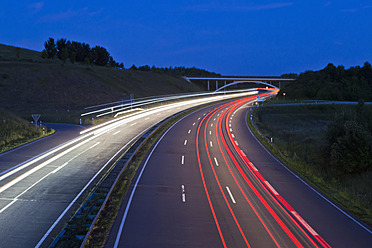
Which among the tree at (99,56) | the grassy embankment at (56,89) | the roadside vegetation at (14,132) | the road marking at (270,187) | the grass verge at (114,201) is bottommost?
the road marking at (270,187)

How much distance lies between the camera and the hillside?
50203mm

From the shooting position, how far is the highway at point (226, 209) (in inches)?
425

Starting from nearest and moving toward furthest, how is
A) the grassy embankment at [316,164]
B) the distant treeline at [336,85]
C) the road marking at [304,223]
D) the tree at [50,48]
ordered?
1. the road marking at [304,223]
2. the grassy embankment at [316,164]
3. the distant treeline at [336,85]
4. the tree at [50,48]

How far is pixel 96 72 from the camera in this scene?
8031 cm

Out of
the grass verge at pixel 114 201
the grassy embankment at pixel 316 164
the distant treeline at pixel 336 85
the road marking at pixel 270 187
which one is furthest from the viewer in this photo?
the distant treeline at pixel 336 85

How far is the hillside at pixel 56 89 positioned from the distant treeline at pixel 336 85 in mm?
46264

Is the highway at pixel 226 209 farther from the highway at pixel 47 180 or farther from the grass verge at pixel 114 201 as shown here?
the highway at pixel 47 180

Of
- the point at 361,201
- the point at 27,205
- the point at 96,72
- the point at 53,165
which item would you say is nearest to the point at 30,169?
the point at 53,165

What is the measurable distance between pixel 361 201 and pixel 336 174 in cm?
698

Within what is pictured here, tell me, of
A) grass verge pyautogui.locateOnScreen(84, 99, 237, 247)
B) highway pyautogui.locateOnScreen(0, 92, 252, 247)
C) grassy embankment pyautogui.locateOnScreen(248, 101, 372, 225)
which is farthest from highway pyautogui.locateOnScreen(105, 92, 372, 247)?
highway pyautogui.locateOnScreen(0, 92, 252, 247)

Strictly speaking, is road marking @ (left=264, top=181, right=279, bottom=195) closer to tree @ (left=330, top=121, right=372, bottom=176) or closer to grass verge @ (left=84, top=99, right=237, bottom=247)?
tree @ (left=330, top=121, right=372, bottom=176)

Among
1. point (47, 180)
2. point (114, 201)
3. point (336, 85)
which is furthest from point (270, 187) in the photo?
point (336, 85)

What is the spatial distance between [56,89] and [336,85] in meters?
76.2

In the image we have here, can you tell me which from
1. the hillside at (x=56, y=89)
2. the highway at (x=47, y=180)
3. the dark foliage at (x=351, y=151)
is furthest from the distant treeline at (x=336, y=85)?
the highway at (x=47, y=180)
